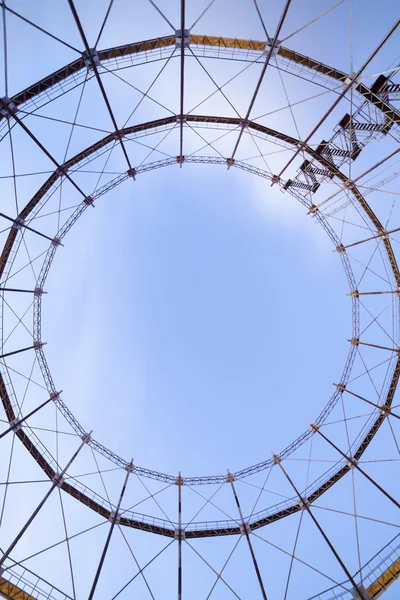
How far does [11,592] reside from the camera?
52.1ft

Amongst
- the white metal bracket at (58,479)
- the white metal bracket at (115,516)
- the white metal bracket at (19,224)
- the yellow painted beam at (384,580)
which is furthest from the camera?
the white metal bracket at (115,516)

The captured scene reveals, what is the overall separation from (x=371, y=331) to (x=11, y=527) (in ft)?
86.6

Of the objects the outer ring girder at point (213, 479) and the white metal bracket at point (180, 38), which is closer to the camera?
the white metal bracket at point (180, 38)

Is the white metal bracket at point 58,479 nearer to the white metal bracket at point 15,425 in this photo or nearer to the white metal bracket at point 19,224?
the white metal bracket at point 15,425

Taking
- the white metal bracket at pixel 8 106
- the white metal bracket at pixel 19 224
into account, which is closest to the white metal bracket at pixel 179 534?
the white metal bracket at pixel 19 224

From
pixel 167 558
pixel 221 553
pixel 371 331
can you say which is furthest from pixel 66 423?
pixel 371 331

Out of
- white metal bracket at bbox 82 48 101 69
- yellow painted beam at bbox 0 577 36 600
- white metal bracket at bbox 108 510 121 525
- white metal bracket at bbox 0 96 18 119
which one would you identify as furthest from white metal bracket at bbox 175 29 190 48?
white metal bracket at bbox 108 510 121 525

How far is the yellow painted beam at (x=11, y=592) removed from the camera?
1570cm

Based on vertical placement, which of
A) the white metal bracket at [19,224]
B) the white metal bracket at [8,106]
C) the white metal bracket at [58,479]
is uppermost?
the white metal bracket at [8,106]

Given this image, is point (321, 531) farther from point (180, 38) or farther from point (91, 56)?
point (91, 56)

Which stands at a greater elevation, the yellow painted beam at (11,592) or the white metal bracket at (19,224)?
the white metal bracket at (19,224)

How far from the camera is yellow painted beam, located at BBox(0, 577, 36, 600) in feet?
51.5

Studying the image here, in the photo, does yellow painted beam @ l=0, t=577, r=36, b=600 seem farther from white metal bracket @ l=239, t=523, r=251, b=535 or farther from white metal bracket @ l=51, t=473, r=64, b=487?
white metal bracket @ l=239, t=523, r=251, b=535

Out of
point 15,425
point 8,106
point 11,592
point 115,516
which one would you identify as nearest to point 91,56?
point 8,106
